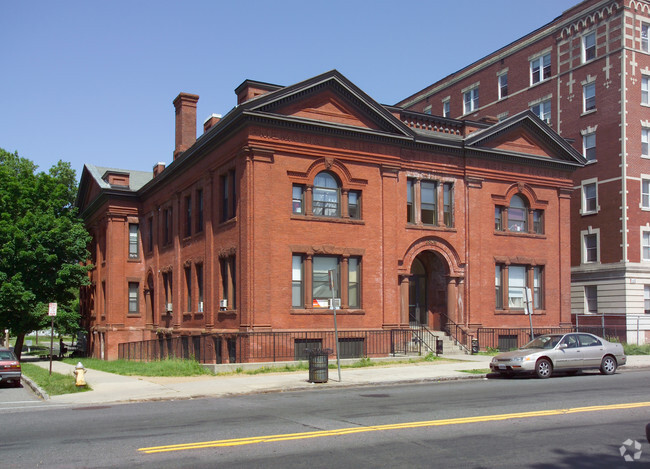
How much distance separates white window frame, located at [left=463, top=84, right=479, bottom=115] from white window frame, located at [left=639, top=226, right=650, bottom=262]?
→ 1836 centimetres

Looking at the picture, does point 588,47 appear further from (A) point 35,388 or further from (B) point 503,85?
(A) point 35,388

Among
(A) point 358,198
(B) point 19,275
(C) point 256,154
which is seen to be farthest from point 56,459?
(B) point 19,275

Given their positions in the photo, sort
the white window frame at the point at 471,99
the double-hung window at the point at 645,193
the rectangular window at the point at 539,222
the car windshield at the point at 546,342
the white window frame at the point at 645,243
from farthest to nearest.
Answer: the white window frame at the point at 471,99
the double-hung window at the point at 645,193
the white window frame at the point at 645,243
the rectangular window at the point at 539,222
the car windshield at the point at 546,342

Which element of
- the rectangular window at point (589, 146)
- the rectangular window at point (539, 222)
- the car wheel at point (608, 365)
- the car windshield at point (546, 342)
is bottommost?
the car wheel at point (608, 365)

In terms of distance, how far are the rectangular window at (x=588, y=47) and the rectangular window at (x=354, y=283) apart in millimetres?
24814

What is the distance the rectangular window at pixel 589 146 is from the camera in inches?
1681

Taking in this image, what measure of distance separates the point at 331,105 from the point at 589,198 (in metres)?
21.8

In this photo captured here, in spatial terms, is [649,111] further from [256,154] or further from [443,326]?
[256,154]

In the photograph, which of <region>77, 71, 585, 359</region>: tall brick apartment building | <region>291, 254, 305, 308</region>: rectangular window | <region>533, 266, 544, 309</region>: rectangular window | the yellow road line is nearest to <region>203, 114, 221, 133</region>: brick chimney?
<region>77, 71, 585, 359</region>: tall brick apartment building

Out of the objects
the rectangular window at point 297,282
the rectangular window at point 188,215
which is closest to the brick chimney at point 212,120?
the rectangular window at point 188,215

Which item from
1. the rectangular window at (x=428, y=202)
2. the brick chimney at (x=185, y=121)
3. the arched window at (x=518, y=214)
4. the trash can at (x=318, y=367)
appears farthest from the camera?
the brick chimney at (x=185, y=121)

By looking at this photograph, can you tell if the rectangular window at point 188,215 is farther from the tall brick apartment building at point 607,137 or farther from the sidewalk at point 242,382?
the tall brick apartment building at point 607,137

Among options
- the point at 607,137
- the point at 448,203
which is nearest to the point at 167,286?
the point at 448,203

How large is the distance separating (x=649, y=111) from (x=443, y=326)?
21.0m
